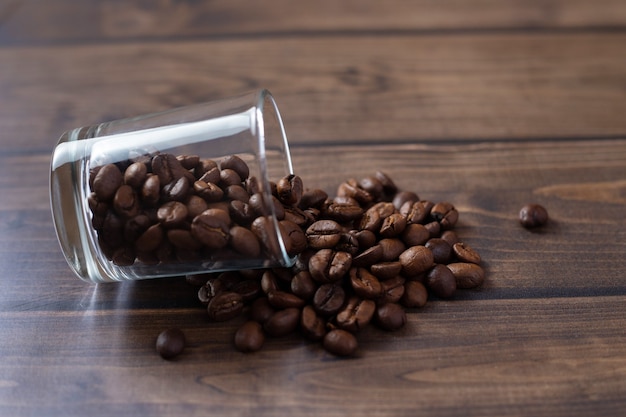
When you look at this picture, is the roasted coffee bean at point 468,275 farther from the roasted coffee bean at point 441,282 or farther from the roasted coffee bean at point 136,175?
the roasted coffee bean at point 136,175

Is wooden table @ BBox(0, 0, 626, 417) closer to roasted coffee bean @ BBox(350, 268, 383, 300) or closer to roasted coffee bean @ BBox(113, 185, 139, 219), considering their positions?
roasted coffee bean @ BBox(350, 268, 383, 300)

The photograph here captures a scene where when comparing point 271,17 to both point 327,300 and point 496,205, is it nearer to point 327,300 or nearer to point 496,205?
point 496,205

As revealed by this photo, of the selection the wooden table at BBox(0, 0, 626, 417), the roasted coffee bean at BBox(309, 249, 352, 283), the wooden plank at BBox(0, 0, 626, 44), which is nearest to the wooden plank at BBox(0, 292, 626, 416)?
the wooden table at BBox(0, 0, 626, 417)

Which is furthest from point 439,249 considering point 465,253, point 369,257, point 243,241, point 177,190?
point 177,190

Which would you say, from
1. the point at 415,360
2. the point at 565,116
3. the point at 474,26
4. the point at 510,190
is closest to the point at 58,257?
the point at 415,360

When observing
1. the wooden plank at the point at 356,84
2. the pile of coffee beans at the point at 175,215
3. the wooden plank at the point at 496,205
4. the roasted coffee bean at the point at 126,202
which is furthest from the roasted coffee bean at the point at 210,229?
the wooden plank at the point at 356,84

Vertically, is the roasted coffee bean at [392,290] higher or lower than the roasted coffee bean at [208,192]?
lower
